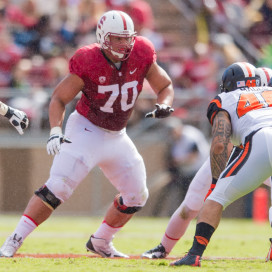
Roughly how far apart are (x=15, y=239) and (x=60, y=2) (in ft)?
26.1

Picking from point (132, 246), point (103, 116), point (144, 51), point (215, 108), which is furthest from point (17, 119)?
point (132, 246)

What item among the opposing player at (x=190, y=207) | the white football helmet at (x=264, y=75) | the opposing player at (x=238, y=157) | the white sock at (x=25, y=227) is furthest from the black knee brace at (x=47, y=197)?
the white football helmet at (x=264, y=75)

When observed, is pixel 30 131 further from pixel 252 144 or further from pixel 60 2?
pixel 252 144

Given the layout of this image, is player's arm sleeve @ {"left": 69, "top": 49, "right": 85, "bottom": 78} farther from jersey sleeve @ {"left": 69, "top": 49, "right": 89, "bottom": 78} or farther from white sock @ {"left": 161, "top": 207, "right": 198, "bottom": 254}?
white sock @ {"left": 161, "top": 207, "right": 198, "bottom": 254}

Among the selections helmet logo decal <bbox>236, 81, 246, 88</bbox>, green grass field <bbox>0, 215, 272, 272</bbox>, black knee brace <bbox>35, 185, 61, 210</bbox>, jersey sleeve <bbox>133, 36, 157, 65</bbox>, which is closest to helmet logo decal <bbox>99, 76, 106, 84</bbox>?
jersey sleeve <bbox>133, 36, 157, 65</bbox>

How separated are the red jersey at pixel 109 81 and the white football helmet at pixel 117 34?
0.10 meters

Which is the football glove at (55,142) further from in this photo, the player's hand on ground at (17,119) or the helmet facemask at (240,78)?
the helmet facemask at (240,78)

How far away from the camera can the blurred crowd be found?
41.6ft

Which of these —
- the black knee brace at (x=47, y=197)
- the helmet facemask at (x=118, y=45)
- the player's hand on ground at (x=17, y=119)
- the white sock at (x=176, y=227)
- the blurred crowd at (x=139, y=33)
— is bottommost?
the blurred crowd at (x=139, y=33)

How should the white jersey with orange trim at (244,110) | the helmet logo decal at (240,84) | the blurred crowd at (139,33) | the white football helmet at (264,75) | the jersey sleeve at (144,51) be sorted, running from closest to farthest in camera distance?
the white jersey with orange trim at (244,110)
the helmet logo decal at (240,84)
the white football helmet at (264,75)
the jersey sleeve at (144,51)
the blurred crowd at (139,33)

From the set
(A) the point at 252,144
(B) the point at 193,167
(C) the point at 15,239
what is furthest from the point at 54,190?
(B) the point at 193,167

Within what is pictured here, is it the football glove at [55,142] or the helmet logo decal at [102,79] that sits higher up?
the helmet logo decal at [102,79]

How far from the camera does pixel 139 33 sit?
1315cm

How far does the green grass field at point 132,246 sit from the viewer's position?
5.46 m
